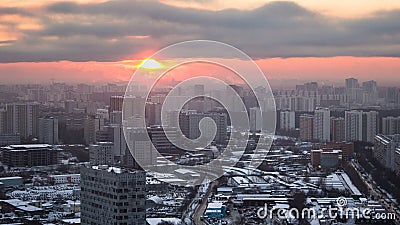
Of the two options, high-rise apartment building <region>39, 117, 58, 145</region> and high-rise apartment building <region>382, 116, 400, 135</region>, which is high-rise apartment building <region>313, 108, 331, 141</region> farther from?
high-rise apartment building <region>39, 117, 58, 145</region>

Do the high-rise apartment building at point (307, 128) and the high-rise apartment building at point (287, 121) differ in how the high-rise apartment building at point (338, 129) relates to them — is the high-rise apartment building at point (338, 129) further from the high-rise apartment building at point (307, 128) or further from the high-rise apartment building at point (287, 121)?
the high-rise apartment building at point (287, 121)

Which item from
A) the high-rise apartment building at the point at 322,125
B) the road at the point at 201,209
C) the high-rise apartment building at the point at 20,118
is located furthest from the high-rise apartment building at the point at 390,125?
the high-rise apartment building at the point at 20,118

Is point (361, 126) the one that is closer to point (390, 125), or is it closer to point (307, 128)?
point (390, 125)

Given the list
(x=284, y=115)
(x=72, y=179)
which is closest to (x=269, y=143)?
(x=284, y=115)

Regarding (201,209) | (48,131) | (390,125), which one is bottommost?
(201,209)

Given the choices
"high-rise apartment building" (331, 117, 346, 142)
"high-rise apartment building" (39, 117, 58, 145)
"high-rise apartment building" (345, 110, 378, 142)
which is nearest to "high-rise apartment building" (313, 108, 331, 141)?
"high-rise apartment building" (331, 117, 346, 142)

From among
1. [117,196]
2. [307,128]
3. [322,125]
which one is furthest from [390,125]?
[117,196]

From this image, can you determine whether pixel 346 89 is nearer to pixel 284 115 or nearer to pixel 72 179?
pixel 284 115
